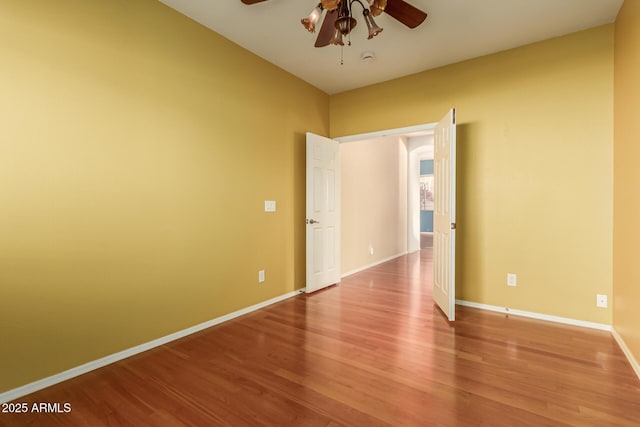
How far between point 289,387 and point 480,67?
145 inches

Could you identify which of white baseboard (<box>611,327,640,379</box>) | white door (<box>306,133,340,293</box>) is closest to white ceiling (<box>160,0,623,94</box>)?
white door (<box>306,133,340,293</box>)

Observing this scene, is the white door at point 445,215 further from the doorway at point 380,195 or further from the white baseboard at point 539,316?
the doorway at point 380,195

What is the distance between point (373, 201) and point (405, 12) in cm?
391

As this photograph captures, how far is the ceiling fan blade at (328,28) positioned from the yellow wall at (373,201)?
2488mm

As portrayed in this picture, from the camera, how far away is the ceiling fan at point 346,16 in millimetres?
1912

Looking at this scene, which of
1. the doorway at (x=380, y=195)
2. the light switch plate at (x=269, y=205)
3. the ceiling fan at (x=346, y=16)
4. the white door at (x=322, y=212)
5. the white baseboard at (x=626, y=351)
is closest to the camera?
the ceiling fan at (x=346, y=16)

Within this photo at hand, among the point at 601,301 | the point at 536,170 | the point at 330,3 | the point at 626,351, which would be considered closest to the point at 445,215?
the point at 536,170

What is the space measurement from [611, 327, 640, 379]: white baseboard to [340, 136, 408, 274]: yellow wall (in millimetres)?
3147

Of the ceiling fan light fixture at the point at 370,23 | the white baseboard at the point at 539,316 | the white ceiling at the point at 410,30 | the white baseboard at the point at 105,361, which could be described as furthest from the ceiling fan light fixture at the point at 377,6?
the white baseboard at the point at 539,316

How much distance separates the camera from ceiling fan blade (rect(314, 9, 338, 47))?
6.94 ft

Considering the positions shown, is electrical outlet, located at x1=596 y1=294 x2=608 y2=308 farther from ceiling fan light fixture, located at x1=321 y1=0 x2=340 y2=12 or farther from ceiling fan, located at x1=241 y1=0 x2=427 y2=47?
ceiling fan light fixture, located at x1=321 y1=0 x2=340 y2=12

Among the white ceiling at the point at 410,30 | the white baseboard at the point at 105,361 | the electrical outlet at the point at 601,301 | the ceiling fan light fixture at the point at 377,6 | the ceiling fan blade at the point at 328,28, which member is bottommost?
the white baseboard at the point at 105,361

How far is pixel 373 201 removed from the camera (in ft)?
19.2

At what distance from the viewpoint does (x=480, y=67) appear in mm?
3365
